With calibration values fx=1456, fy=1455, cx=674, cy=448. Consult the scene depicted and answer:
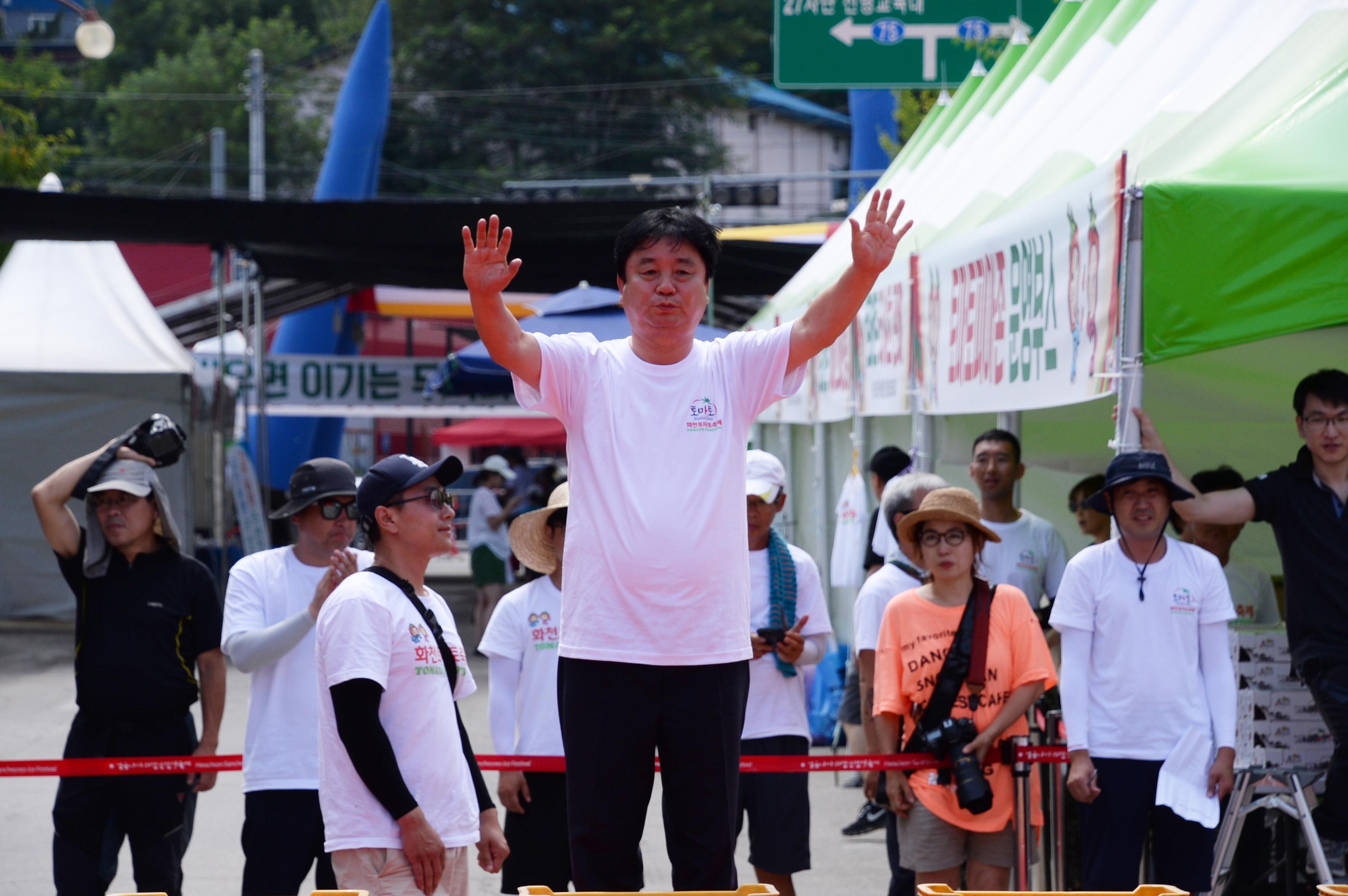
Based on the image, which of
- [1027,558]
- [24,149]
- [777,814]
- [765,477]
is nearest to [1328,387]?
[765,477]

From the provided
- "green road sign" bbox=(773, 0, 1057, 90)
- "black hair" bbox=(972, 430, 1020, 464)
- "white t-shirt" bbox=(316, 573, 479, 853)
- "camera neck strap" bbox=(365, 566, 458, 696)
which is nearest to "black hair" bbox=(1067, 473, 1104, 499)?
"black hair" bbox=(972, 430, 1020, 464)

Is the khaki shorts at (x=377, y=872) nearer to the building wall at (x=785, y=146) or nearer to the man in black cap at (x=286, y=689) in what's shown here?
the man in black cap at (x=286, y=689)

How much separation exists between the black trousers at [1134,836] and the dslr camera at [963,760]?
35 centimetres

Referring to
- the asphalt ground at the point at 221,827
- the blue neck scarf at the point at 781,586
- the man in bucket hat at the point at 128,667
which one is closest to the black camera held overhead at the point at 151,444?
the man in bucket hat at the point at 128,667

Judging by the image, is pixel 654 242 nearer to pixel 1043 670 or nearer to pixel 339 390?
pixel 1043 670

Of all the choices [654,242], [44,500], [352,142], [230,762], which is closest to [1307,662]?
[654,242]

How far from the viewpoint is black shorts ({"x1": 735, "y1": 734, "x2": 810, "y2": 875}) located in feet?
17.8

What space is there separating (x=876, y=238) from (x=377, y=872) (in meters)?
1.90

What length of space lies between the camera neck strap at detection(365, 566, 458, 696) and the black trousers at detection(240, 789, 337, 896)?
1.24m

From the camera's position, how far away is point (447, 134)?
45.3 m

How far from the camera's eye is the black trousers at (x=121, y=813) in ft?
15.5

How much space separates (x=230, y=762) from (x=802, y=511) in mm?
8706

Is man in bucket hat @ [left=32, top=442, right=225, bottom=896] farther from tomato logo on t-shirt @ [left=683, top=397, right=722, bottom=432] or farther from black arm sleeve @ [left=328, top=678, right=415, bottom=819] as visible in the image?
tomato logo on t-shirt @ [left=683, top=397, right=722, bottom=432]

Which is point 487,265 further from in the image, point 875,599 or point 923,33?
point 923,33
